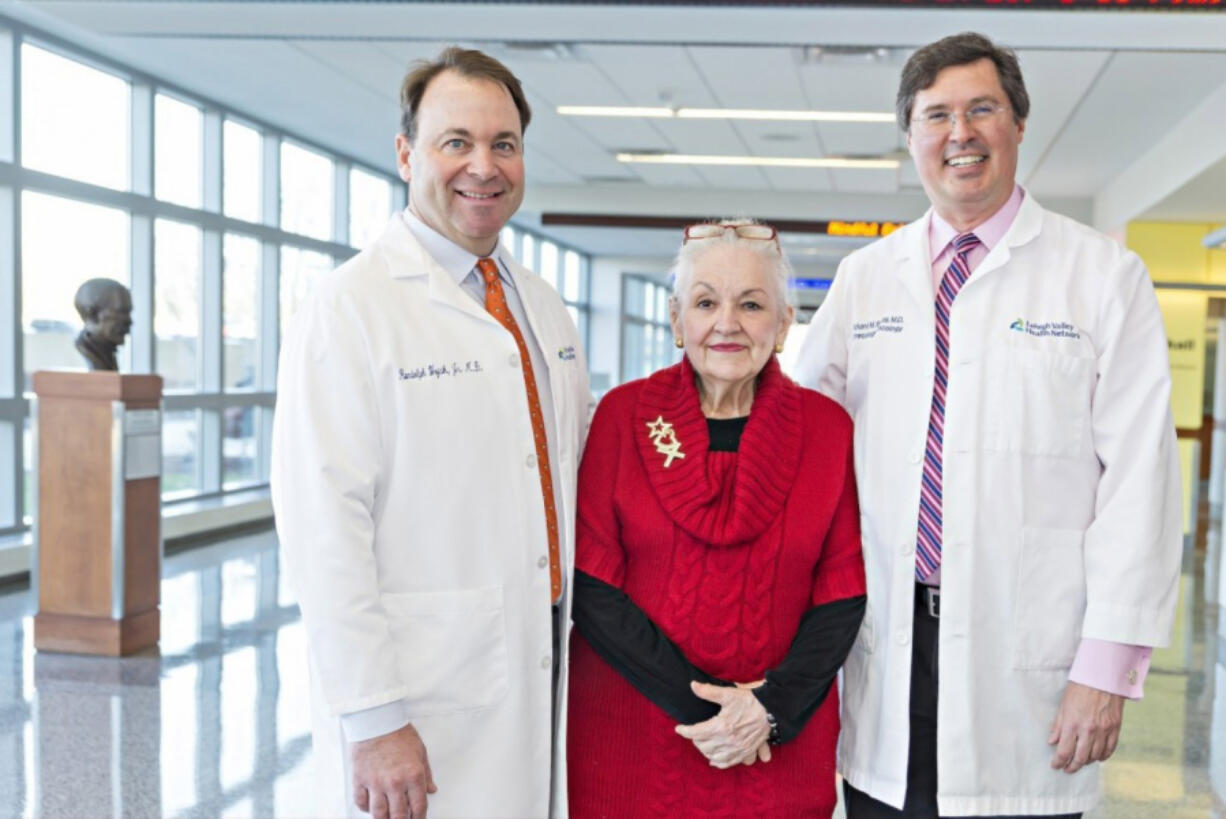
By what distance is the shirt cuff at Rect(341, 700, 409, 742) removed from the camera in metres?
1.74

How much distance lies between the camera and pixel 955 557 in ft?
6.01

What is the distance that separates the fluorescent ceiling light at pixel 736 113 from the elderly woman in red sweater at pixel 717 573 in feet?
23.3

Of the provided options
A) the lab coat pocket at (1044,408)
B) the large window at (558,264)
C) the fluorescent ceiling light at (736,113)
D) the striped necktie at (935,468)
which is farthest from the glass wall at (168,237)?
the lab coat pocket at (1044,408)

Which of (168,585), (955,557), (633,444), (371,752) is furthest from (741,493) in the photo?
(168,585)

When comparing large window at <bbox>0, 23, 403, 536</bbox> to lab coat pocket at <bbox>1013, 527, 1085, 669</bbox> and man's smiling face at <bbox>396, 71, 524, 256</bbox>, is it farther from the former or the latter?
lab coat pocket at <bbox>1013, 527, 1085, 669</bbox>

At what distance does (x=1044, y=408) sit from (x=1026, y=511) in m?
0.17

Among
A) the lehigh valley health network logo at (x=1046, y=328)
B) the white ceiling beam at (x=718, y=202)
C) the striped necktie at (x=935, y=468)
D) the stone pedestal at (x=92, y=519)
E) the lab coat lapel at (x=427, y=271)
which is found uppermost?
the white ceiling beam at (x=718, y=202)

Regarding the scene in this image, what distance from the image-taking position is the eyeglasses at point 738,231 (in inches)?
75.9

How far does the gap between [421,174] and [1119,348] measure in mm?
1214

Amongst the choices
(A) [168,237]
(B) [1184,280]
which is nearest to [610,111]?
(A) [168,237]

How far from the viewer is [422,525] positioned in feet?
5.95

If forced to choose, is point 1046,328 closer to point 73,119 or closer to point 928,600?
point 928,600

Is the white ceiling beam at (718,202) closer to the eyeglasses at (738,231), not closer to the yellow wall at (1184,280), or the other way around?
the yellow wall at (1184,280)

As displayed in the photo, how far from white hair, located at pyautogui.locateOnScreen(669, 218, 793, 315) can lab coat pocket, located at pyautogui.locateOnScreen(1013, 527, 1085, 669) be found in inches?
23.0
